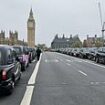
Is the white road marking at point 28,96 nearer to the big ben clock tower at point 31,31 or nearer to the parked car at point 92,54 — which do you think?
the parked car at point 92,54

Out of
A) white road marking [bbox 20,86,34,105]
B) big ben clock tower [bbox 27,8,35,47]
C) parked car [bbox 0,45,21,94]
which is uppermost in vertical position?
big ben clock tower [bbox 27,8,35,47]

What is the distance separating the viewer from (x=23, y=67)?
2247 centimetres

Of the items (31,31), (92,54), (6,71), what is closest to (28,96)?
(6,71)

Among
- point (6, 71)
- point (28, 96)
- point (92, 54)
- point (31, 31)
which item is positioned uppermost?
point (31, 31)

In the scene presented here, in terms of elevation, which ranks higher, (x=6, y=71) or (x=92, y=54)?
(x=6, y=71)

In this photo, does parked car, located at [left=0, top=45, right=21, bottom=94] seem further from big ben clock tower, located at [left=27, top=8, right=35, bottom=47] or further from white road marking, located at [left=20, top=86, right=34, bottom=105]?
big ben clock tower, located at [left=27, top=8, right=35, bottom=47]

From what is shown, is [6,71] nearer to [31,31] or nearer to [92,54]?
[92,54]

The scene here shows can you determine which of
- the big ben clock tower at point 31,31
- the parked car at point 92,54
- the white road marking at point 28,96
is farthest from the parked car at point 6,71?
the big ben clock tower at point 31,31

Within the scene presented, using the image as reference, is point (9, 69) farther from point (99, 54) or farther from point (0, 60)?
point (99, 54)

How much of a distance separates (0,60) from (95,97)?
11.6ft

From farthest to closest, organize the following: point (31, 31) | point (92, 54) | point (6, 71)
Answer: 1. point (31, 31)
2. point (92, 54)
3. point (6, 71)

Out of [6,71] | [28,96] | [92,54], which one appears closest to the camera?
[6,71]

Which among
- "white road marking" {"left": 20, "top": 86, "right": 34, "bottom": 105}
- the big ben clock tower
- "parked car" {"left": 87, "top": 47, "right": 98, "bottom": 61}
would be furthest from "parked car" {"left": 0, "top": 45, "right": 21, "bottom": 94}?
the big ben clock tower

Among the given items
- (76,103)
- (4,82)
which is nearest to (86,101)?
(76,103)
